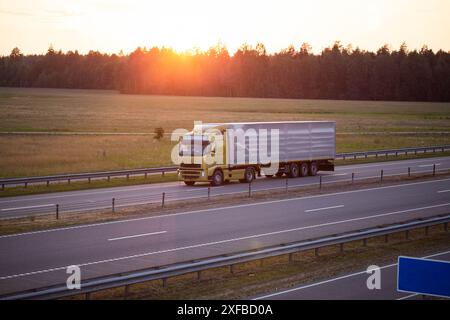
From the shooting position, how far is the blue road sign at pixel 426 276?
1076 centimetres

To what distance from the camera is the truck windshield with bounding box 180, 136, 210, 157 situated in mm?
37312

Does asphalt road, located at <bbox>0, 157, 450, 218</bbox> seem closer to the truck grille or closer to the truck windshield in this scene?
the truck grille

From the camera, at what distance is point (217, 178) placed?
37.8m

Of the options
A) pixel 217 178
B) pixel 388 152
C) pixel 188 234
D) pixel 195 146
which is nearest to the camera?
pixel 188 234

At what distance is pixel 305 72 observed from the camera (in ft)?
635

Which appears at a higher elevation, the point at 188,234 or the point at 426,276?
the point at 426,276

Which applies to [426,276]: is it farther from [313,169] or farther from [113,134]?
[113,134]

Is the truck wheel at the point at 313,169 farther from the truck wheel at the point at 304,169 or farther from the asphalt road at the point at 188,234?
the asphalt road at the point at 188,234

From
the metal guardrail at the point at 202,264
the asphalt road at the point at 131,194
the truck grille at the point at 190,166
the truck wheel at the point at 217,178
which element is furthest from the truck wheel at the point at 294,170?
the metal guardrail at the point at 202,264

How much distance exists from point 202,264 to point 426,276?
6.96m

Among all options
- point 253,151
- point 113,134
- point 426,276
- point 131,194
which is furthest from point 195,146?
point 113,134
